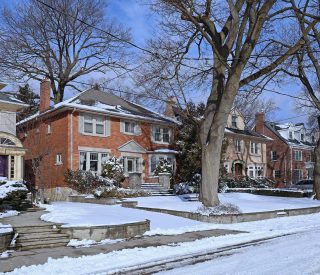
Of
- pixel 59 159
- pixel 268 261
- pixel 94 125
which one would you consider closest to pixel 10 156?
pixel 59 159

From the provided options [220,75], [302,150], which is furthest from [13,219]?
[302,150]

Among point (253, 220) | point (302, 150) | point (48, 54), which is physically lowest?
point (253, 220)

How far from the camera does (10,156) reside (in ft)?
86.5

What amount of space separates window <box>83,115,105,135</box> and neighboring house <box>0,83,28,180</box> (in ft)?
19.2

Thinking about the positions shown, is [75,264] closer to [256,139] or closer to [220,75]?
[220,75]

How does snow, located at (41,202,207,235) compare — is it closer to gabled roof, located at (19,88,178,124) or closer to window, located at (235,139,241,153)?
gabled roof, located at (19,88,178,124)

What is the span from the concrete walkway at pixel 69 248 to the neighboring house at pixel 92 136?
1522 cm

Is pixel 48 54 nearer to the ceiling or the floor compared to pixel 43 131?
nearer to the ceiling

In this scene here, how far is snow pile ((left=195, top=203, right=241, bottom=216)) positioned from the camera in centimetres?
1814

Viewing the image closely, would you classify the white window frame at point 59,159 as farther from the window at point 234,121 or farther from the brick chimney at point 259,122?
the brick chimney at point 259,122

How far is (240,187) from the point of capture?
37750 millimetres

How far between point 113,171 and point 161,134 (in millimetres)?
8270

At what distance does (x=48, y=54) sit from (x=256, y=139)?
965 inches

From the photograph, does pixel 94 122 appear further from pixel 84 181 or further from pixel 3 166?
pixel 3 166
